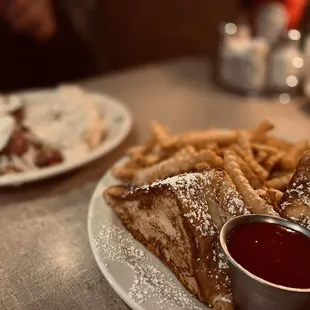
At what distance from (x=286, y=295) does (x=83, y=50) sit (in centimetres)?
297

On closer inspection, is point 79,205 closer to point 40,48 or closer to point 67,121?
point 67,121

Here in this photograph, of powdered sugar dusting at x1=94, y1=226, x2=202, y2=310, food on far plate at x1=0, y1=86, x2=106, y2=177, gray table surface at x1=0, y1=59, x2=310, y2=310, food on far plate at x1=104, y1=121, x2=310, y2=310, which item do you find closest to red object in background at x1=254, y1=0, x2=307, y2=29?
gray table surface at x1=0, y1=59, x2=310, y2=310

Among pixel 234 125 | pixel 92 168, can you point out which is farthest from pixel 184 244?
pixel 234 125

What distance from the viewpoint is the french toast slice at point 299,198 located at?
125 cm

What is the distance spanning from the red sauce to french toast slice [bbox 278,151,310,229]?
9cm

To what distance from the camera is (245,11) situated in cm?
356

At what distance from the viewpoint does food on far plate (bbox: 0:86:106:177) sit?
191cm

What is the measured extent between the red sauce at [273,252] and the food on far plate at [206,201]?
0.28 ft

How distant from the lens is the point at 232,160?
1.45m

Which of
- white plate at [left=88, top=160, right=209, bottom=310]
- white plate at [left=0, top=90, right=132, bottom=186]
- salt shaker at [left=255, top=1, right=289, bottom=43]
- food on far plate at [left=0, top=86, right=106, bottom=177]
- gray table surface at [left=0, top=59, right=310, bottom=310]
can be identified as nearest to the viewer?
white plate at [left=88, top=160, right=209, bottom=310]

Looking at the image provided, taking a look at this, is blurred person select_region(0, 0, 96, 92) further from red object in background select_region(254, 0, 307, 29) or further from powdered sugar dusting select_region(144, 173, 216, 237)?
powdered sugar dusting select_region(144, 173, 216, 237)

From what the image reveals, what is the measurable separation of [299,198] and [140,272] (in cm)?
50

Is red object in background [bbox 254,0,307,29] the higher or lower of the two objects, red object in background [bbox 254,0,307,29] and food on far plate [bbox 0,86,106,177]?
the higher

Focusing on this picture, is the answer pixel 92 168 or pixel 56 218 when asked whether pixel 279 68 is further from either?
pixel 56 218
